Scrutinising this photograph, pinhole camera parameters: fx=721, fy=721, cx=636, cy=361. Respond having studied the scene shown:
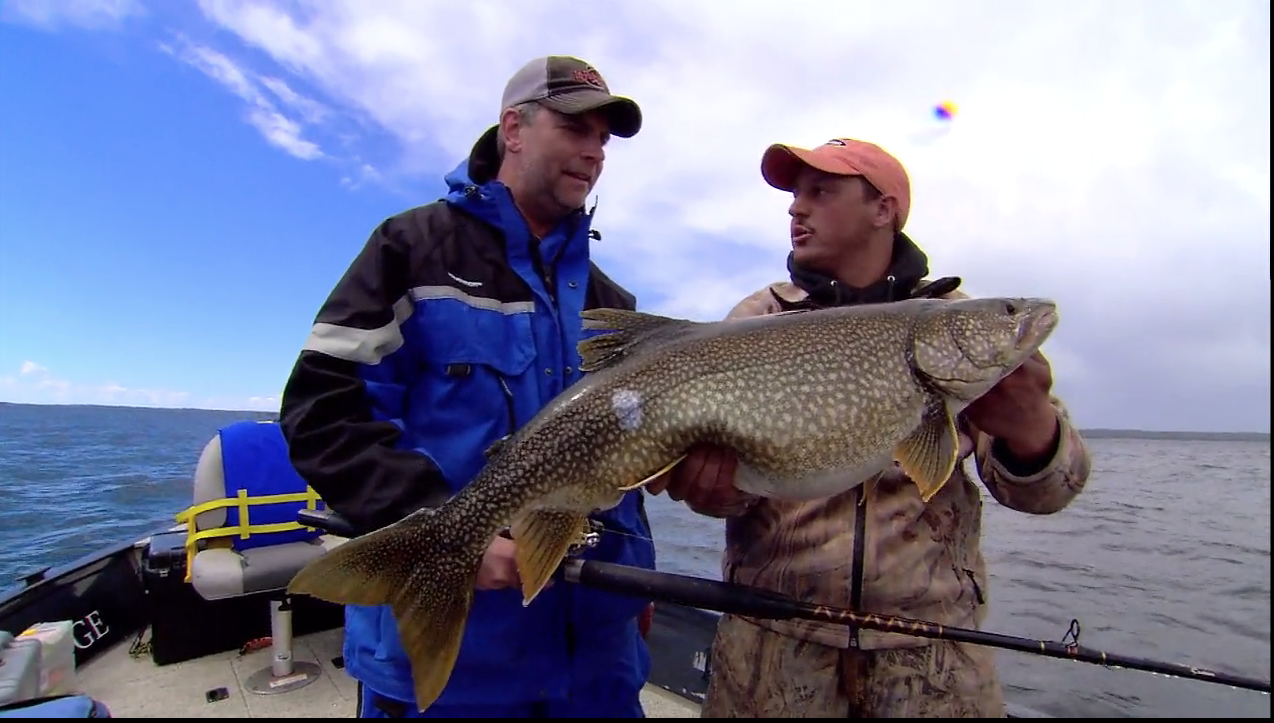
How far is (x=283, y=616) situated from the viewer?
5.41 m

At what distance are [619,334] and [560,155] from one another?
2.71ft

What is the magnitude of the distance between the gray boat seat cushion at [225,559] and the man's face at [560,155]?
3227 millimetres

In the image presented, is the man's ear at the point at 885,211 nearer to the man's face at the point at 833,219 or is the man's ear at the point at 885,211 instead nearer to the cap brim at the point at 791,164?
the man's face at the point at 833,219

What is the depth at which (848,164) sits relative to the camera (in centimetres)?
320

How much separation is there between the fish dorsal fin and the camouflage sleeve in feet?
4.39

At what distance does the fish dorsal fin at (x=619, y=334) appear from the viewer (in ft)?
9.09

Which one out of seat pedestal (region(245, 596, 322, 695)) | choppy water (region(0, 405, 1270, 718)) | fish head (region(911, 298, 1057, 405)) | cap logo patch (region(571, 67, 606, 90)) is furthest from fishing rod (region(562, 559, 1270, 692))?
choppy water (region(0, 405, 1270, 718))

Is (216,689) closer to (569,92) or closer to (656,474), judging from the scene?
(656,474)

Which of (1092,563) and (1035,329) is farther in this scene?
(1092,563)

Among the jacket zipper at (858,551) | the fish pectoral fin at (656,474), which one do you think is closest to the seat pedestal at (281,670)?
the fish pectoral fin at (656,474)

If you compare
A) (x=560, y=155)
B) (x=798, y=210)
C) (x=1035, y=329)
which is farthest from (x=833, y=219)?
(x=560, y=155)

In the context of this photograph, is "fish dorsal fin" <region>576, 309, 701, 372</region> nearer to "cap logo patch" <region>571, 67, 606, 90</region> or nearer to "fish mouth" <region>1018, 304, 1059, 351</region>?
"cap logo patch" <region>571, 67, 606, 90</region>

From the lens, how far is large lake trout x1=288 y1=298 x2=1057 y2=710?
2.46 meters

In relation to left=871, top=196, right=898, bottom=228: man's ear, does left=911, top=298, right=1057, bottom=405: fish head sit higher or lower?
lower
